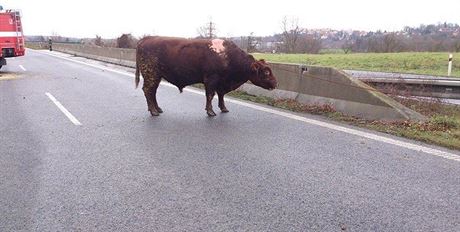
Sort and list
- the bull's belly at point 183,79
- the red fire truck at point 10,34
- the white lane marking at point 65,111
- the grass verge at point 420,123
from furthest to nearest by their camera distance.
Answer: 1. the red fire truck at point 10,34
2. the bull's belly at point 183,79
3. the white lane marking at point 65,111
4. the grass verge at point 420,123

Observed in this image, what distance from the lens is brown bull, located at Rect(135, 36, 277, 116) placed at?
8531mm

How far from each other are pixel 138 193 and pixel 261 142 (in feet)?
8.21

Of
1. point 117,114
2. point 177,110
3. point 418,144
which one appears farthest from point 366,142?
point 117,114

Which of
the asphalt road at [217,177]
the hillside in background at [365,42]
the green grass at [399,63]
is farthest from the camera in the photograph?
the hillside in background at [365,42]

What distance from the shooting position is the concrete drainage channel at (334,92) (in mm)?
7896

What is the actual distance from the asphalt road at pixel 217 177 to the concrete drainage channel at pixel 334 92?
816 millimetres

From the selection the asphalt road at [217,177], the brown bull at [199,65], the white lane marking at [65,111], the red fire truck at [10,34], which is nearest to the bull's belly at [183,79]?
the brown bull at [199,65]

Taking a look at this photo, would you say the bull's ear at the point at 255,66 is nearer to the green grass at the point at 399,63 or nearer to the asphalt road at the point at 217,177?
the asphalt road at the point at 217,177

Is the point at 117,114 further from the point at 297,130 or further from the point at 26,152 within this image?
the point at 297,130

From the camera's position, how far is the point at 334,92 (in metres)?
8.95

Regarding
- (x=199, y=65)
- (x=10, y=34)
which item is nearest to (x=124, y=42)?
(x=10, y=34)

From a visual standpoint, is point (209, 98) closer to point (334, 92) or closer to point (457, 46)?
point (334, 92)

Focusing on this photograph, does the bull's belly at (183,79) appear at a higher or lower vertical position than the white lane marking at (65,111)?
higher

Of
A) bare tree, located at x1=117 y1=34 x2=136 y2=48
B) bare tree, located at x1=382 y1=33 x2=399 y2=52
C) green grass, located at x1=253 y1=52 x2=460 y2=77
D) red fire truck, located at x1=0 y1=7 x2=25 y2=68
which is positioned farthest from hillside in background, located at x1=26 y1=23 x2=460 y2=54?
red fire truck, located at x1=0 y1=7 x2=25 y2=68
